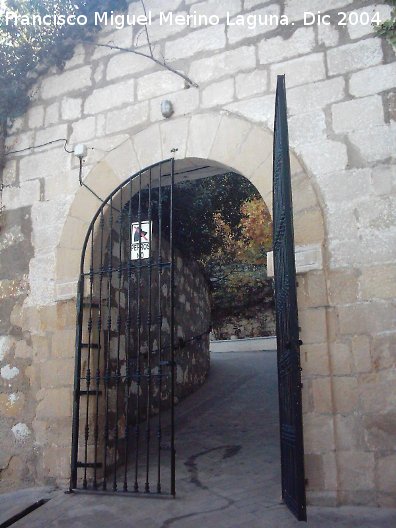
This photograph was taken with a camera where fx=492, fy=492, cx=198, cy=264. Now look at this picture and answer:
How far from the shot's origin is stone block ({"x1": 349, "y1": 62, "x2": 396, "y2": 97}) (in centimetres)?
335

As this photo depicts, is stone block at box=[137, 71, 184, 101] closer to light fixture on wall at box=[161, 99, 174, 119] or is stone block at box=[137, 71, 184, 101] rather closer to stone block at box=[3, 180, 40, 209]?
light fixture on wall at box=[161, 99, 174, 119]

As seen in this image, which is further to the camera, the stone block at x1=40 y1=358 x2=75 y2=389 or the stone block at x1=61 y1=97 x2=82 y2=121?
the stone block at x1=61 y1=97 x2=82 y2=121

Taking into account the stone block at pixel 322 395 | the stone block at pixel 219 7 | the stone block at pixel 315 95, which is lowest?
the stone block at pixel 322 395

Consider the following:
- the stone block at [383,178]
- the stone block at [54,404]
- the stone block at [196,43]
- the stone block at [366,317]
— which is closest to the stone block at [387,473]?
the stone block at [366,317]

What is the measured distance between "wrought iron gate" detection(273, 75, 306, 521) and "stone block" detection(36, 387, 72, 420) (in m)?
1.76

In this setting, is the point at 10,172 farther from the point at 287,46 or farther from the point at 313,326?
the point at 313,326

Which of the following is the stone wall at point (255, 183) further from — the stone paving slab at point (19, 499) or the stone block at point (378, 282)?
the stone paving slab at point (19, 499)

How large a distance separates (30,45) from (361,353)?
4.13 metres

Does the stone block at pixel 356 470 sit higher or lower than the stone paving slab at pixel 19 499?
higher

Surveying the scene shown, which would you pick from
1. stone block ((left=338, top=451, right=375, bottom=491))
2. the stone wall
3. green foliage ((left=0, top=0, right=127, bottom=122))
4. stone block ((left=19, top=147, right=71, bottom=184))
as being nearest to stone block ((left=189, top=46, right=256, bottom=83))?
the stone wall

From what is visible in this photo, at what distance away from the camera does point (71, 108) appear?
450cm

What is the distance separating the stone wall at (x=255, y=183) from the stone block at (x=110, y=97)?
1 cm

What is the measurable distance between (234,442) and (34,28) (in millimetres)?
4505

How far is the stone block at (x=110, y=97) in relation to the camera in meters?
4.27
